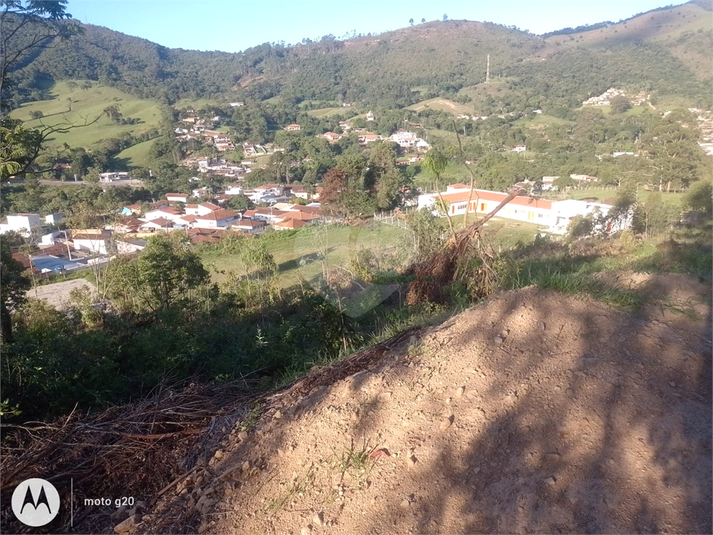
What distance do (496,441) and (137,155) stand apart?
3365cm

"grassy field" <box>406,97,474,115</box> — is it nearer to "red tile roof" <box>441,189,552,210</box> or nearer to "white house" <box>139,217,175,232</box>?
"red tile roof" <box>441,189,552,210</box>

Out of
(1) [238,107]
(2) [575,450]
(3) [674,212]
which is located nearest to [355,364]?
(2) [575,450]

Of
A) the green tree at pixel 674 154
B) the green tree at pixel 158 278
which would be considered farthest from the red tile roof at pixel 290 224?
the green tree at pixel 674 154

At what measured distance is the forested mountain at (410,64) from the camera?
2234 centimetres

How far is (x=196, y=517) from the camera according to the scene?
198 cm

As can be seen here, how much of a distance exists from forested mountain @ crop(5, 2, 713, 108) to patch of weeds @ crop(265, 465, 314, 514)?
8791 mm

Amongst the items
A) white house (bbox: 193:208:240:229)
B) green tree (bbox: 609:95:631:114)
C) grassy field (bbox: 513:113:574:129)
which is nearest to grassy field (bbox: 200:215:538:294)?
white house (bbox: 193:208:240:229)

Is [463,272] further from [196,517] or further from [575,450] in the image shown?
[196,517]

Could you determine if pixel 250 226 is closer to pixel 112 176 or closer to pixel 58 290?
pixel 58 290

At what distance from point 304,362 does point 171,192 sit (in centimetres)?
2521

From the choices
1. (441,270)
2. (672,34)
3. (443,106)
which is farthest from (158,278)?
(672,34)

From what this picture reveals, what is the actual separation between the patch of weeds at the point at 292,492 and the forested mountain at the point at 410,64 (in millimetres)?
8791

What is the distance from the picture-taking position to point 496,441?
1982 mm

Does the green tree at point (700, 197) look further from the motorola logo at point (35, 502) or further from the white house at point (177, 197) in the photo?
the white house at point (177, 197)
